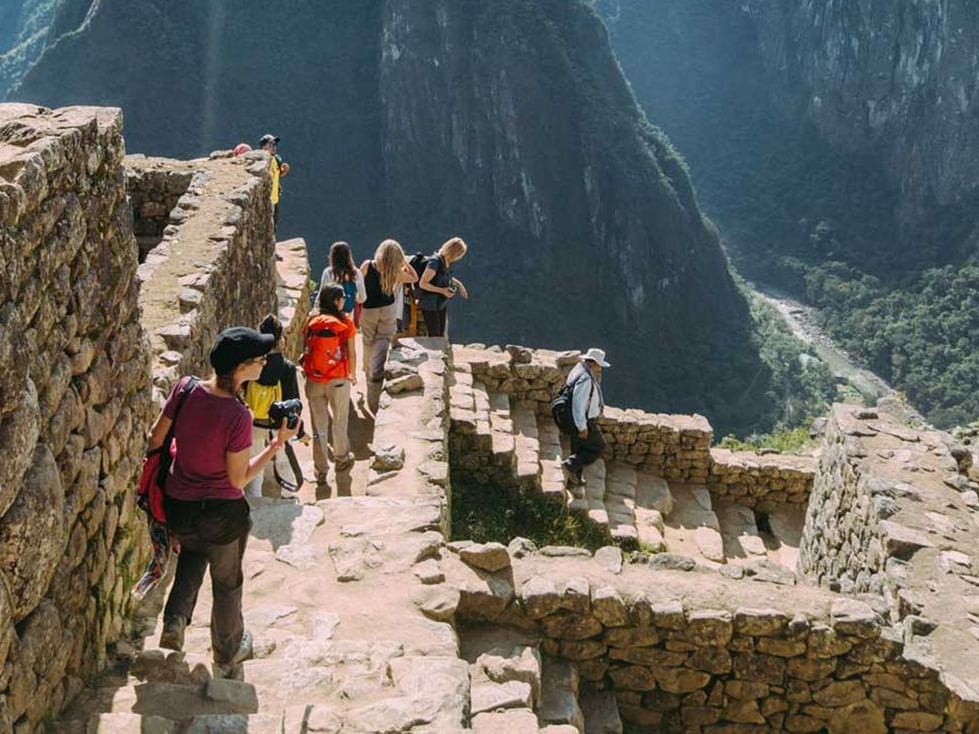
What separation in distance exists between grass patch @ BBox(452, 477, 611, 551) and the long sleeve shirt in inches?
31.8

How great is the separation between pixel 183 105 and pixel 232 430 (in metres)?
80.4

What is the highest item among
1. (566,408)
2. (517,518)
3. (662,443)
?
(566,408)

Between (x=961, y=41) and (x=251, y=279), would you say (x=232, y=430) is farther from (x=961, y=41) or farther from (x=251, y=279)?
(x=961, y=41)

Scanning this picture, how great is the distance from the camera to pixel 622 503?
32.2 feet

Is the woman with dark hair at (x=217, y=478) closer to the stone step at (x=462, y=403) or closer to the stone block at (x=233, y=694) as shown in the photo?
the stone block at (x=233, y=694)

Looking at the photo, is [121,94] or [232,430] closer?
[232,430]

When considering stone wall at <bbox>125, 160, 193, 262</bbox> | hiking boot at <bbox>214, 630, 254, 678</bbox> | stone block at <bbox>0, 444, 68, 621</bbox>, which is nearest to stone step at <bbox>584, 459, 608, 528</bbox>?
hiking boot at <bbox>214, 630, 254, 678</bbox>

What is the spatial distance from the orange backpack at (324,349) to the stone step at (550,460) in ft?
9.27

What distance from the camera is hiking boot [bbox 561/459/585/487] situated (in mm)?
9383

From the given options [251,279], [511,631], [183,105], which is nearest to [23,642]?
[511,631]

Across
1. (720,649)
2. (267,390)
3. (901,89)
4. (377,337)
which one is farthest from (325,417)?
(901,89)

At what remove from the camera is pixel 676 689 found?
217 inches

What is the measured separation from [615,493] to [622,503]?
298 mm

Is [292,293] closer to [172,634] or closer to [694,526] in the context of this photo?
[694,526]
